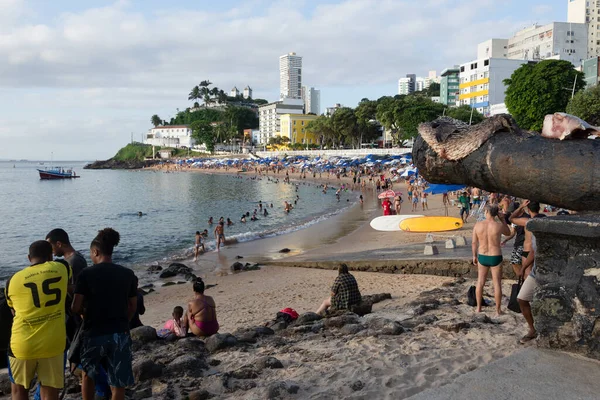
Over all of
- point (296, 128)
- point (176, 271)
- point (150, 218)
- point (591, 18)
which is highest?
point (591, 18)

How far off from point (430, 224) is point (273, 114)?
369ft

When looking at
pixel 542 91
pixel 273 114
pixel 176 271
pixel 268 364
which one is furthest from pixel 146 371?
pixel 273 114

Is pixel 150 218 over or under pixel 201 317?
under

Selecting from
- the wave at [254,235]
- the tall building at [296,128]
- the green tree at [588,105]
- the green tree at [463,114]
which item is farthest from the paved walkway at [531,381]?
the tall building at [296,128]

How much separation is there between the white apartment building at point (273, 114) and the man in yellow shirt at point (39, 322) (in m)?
122

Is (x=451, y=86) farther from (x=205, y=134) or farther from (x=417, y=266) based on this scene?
(x=417, y=266)

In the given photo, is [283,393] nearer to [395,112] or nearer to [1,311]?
[1,311]

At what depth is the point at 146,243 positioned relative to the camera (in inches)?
944

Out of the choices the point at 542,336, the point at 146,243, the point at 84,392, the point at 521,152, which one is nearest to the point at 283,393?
the point at 84,392

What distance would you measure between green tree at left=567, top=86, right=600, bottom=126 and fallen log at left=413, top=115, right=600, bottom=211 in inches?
1485

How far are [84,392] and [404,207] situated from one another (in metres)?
28.1

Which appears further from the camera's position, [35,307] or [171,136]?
[171,136]

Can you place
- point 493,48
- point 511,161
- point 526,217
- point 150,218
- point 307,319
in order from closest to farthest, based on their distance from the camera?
point 511,161, point 526,217, point 307,319, point 150,218, point 493,48

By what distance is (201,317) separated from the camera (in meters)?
6.85
